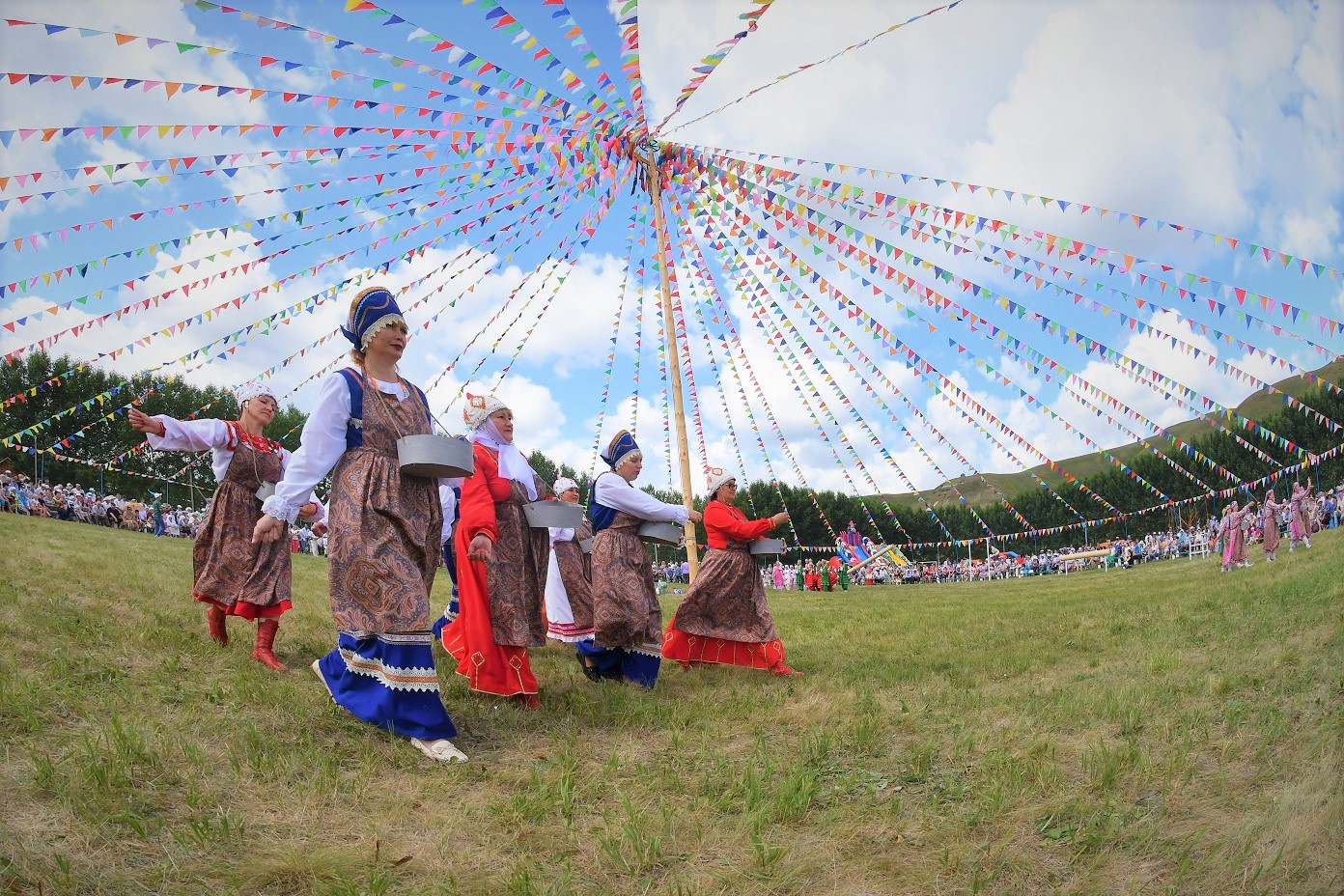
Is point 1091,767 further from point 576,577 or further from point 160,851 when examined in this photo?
point 576,577

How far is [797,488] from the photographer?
168 ft

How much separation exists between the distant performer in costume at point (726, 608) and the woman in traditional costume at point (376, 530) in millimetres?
2764

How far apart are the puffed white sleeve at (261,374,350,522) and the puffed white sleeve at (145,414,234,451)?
1.53 m

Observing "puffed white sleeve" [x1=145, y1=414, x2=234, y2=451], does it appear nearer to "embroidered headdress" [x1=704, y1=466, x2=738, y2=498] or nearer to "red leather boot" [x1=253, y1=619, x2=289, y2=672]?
"red leather boot" [x1=253, y1=619, x2=289, y2=672]

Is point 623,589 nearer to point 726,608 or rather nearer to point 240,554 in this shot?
point 726,608

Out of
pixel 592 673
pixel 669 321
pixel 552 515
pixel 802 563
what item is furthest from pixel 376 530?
pixel 802 563

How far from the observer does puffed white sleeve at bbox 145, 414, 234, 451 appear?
5.02 meters

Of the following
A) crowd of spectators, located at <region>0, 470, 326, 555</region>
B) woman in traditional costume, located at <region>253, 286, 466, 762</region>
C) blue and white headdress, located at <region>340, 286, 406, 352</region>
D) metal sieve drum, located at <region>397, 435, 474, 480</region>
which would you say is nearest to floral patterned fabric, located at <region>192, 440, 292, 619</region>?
woman in traditional costume, located at <region>253, 286, 466, 762</region>

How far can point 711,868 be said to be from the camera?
7.95 feet

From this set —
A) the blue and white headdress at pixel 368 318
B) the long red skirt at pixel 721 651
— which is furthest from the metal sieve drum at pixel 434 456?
the long red skirt at pixel 721 651

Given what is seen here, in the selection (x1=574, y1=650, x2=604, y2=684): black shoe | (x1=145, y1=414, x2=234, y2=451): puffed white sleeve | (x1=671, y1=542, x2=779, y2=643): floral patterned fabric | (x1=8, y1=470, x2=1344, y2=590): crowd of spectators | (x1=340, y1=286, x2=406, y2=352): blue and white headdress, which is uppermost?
(x1=340, y1=286, x2=406, y2=352): blue and white headdress

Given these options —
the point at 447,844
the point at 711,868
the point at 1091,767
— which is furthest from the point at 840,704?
the point at 447,844

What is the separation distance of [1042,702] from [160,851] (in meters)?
4.13

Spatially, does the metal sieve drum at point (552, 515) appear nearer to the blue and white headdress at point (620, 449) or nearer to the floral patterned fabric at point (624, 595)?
the floral patterned fabric at point (624, 595)
